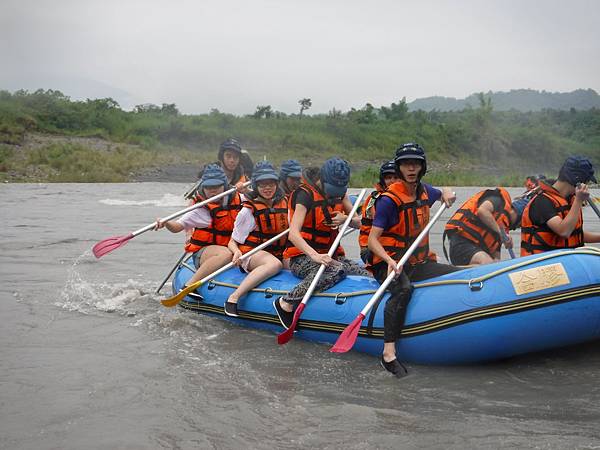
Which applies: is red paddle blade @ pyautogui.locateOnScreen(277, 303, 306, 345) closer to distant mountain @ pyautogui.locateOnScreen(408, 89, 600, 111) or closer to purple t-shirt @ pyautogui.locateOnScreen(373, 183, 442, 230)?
purple t-shirt @ pyautogui.locateOnScreen(373, 183, 442, 230)

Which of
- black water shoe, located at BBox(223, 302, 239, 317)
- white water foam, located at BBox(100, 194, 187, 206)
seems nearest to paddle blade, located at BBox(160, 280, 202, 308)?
black water shoe, located at BBox(223, 302, 239, 317)

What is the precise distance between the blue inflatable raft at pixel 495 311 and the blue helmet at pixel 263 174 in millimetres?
1148

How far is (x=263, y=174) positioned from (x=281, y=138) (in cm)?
3651

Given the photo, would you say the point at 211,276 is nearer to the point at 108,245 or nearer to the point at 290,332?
the point at 290,332

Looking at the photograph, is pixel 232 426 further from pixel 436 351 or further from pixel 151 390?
pixel 436 351

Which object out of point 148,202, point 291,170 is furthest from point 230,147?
point 148,202

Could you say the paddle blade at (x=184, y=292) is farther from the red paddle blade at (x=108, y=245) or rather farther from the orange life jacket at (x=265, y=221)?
the red paddle blade at (x=108, y=245)

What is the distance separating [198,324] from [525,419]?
2975 mm

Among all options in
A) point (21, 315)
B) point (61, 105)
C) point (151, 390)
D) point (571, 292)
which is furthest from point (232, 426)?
point (61, 105)

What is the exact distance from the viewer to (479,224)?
5.44 metres

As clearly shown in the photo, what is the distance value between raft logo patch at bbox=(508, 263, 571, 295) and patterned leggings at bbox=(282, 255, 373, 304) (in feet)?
4.36

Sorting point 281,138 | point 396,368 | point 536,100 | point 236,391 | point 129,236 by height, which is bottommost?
point 236,391

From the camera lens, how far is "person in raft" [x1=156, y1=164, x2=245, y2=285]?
5.81 m

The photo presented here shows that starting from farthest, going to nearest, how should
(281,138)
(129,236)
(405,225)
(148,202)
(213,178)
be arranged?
(281,138), (148,202), (129,236), (213,178), (405,225)
